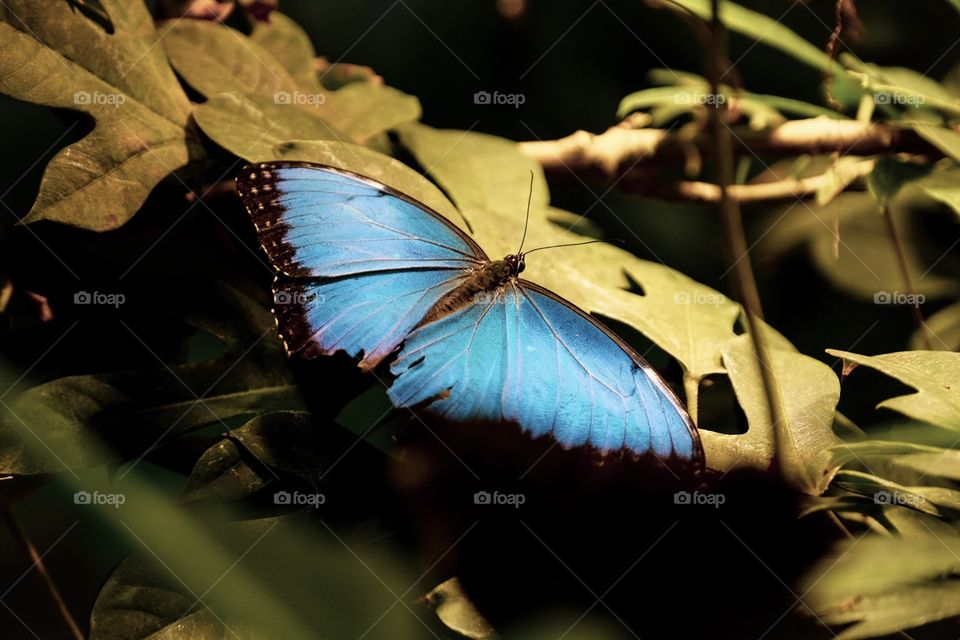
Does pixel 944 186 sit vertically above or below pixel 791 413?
above

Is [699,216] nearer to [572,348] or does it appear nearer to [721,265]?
[721,265]

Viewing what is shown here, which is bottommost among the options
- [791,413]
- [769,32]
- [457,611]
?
[457,611]

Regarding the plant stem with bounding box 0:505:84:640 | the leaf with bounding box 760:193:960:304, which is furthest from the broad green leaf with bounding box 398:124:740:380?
the plant stem with bounding box 0:505:84:640

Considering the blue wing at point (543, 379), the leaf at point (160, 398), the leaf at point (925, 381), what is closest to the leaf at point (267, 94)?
the leaf at point (160, 398)

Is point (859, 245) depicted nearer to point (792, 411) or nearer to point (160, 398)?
point (792, 411)

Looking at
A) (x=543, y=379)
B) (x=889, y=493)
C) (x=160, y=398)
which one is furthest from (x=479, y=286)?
(x=889, y=493)

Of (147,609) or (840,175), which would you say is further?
(840,175)

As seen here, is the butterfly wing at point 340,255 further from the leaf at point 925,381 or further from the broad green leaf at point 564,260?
the leaf at point 925,381
